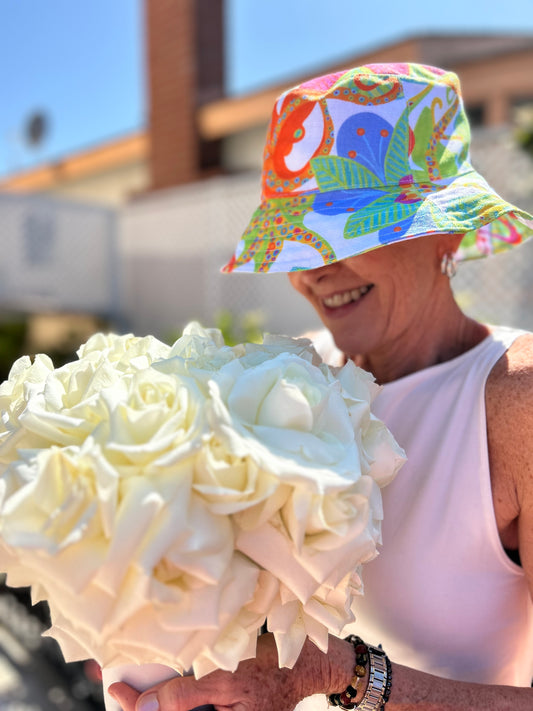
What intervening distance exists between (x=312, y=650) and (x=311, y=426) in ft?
1.53

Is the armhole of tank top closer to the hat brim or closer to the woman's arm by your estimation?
the woman's arm

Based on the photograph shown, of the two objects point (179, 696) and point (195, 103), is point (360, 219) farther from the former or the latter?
point (195, 103)

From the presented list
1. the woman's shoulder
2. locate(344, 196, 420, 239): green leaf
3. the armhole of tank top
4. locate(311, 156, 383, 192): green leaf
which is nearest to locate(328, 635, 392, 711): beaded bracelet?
the armhole of tank top

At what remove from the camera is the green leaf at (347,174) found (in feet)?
4.73

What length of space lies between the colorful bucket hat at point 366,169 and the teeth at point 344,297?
0.22m

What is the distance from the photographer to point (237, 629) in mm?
931

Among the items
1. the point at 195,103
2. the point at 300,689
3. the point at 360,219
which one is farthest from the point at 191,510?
the point at 195,103

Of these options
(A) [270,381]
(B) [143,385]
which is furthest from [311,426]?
(B) [143,385]

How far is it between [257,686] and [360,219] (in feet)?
2.92

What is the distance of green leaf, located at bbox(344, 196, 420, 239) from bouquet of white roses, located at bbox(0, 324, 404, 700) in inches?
17.9

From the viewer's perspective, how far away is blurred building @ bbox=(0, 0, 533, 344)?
26.3 ft

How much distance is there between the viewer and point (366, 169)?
56.9 inches

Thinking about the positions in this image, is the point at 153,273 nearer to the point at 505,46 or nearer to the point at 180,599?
the point at 505,46

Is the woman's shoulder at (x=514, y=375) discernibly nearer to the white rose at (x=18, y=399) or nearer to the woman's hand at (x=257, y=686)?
the woman's hand at (x=257, y=686)
